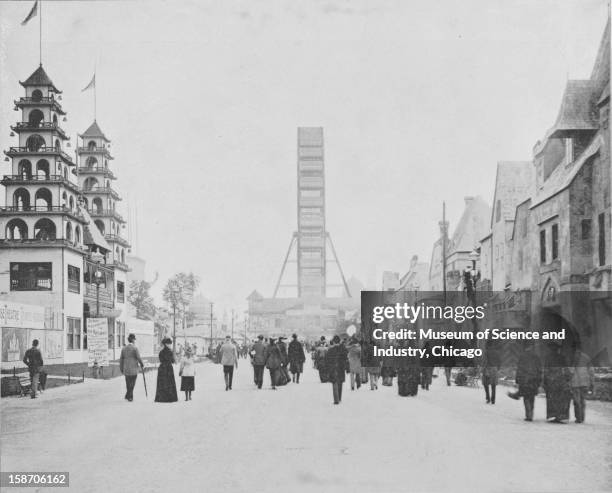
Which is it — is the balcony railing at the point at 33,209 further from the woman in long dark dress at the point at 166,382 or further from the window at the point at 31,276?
the woman in long dark dress at the point at 166,382

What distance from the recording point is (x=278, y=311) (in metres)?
70.6

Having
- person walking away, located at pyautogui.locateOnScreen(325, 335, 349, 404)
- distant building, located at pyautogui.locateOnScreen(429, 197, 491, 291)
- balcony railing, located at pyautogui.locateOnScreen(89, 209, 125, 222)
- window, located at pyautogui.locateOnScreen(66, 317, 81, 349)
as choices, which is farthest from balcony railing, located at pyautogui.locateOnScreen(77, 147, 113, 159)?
distant building, located at pyautogui.locateOnScreen(429, 197, 491, 291)

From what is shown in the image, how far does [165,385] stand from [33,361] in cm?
297

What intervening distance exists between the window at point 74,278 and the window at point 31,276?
0.48 metres

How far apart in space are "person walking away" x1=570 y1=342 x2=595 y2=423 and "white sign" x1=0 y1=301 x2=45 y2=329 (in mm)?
8360

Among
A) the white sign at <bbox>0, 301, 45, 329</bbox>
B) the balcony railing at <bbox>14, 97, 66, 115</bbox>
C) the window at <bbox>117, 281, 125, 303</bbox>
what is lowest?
the white sign at <bbox>0, 301, 45, 329</bbox>

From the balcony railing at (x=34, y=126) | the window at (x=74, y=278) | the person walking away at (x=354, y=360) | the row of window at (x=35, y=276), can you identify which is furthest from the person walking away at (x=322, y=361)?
the balcony railing at (x=34, y=126)

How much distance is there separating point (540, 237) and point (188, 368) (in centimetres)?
993

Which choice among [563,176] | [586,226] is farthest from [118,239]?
[563,176]

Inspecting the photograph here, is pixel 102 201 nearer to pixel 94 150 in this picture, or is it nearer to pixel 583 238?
pixel 94 150

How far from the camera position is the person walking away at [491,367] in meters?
12.3

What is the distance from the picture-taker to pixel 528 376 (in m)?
14.6

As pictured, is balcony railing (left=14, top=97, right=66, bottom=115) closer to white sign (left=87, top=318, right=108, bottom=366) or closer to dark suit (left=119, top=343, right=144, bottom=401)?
white sign (left=87, top=318, right=108, bottom=366)

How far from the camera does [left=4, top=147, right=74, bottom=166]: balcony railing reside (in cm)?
1281
